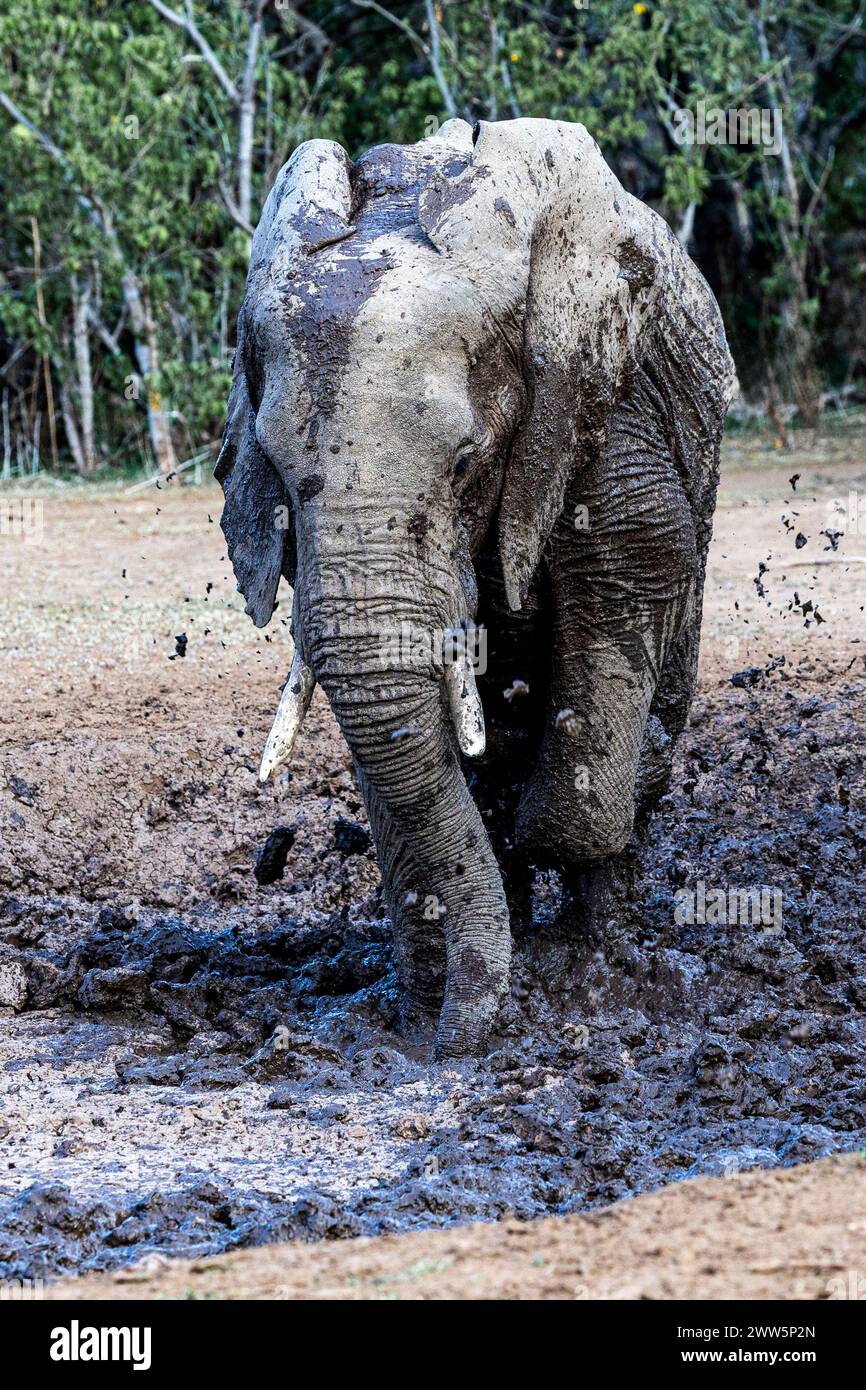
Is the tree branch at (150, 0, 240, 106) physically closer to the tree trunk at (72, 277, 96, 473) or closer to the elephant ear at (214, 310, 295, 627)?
the tree trunk at (72, 277, 96, 473)

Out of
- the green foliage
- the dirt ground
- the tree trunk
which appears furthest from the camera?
the tree trunk

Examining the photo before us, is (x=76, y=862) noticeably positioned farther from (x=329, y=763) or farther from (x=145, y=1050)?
(x=145, y=1050)

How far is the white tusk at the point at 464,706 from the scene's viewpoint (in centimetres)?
470

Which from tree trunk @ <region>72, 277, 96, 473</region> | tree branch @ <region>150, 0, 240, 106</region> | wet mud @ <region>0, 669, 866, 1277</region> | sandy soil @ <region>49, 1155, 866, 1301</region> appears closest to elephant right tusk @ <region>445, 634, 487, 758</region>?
wet mud @ <region>0, 669, 866, 1277</region>

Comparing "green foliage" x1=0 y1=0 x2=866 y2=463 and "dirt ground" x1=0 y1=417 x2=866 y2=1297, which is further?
"green foliage" x1=0 y1=0 x2=866 y2=463

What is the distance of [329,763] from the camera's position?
834cm

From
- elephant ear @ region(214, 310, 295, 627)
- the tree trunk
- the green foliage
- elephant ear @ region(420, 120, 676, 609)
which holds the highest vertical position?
the green foliage

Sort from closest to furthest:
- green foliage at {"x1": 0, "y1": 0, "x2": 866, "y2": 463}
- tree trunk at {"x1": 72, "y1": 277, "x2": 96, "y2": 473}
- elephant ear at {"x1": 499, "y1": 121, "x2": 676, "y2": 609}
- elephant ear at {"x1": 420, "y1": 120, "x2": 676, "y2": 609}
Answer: elephant ear at {"x1": 420, "y1": 120, "x2": 676, "y2": 609}
elephant ear at {"x1": 499, "y1": 121, "x2": 676, "y2": 609}
green foliage at {"x1": 0, "y1": 0, "x2": 866, "y2": 463}
tree trunk at {"x1": 72, "y1": 277, "x2": 96, "y2": 473}

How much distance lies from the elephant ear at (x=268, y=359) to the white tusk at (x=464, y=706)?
600 mm

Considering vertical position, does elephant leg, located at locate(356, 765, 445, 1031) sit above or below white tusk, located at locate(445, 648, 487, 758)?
below

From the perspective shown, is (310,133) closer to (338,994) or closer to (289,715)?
(338,994)

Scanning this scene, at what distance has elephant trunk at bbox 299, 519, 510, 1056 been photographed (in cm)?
455

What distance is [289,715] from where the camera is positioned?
475 cm

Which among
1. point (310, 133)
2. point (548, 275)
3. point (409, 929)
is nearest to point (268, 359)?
point (548, 275)
